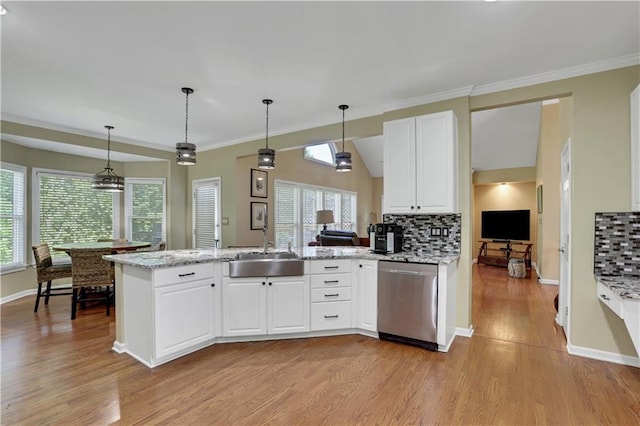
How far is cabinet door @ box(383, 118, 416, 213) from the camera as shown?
11.6 ft

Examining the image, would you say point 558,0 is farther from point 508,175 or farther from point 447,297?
point 508,175

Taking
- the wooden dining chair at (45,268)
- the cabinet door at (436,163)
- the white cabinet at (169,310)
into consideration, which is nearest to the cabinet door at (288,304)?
the white cabinet at (169,310)

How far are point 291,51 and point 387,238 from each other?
2131mm

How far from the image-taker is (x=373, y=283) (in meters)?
3.37

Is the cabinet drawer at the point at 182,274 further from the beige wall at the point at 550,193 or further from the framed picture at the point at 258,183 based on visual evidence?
the beige wall at the point at 550,193

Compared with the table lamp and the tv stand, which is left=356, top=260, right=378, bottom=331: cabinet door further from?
the tv stand

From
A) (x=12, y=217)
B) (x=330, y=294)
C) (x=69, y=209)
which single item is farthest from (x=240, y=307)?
(x=69, y=209)

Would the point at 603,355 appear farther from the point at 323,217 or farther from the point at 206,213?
the point at 206,213

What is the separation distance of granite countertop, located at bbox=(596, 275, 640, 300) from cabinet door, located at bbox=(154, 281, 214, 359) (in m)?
3.30

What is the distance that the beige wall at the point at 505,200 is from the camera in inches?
345

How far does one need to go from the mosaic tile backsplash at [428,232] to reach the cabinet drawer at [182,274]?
2.14 m

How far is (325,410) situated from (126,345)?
2.06 m

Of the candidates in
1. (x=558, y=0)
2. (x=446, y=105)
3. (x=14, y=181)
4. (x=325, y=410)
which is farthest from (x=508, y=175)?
(x=14, y=181)

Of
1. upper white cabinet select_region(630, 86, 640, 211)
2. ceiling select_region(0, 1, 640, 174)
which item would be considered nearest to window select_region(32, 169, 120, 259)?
ceiling select_region(0, 1, 640, 174)
